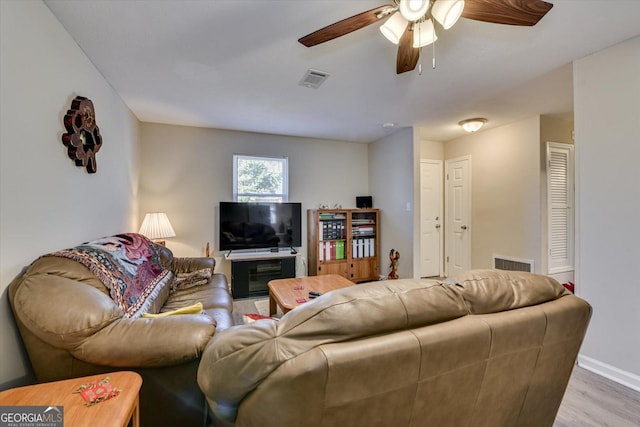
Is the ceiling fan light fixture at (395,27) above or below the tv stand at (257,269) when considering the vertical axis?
above

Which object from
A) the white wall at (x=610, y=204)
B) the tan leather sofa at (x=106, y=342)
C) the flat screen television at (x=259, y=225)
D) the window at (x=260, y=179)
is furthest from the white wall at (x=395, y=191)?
the tan leather sofa at (x=106, y=342)

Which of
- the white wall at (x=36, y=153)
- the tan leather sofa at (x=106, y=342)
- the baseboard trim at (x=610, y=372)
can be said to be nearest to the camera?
the tan leather sofa at (x=106, y=342)

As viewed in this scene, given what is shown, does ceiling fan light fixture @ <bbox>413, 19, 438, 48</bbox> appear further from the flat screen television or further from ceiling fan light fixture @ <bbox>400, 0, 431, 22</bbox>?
the flat screen television

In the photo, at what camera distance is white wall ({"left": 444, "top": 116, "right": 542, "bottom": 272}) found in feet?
11.4

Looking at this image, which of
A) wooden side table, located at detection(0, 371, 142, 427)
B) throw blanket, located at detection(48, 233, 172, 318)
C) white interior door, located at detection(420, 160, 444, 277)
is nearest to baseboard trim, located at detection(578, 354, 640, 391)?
white interior door, located at detection(420, 160, 444, 277)

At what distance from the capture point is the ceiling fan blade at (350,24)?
4.53ft

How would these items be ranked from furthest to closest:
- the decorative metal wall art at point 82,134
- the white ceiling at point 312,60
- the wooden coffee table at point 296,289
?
1. the wooden coffee table at point 296,289
2. the decorative metal wall art at point 82,134
3. the white ceiling at point 312,60

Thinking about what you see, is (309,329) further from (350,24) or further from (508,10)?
(508,10)

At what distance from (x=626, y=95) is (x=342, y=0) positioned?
2.11m

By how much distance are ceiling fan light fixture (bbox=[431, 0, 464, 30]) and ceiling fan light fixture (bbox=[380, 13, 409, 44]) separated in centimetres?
17

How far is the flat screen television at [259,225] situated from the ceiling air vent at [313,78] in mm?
1950

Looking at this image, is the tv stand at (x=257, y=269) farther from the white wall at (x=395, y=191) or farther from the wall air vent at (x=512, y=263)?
the wall air vent at (x=512, y=263)

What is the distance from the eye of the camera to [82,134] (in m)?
1.92

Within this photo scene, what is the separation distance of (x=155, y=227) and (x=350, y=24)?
3.06 m
